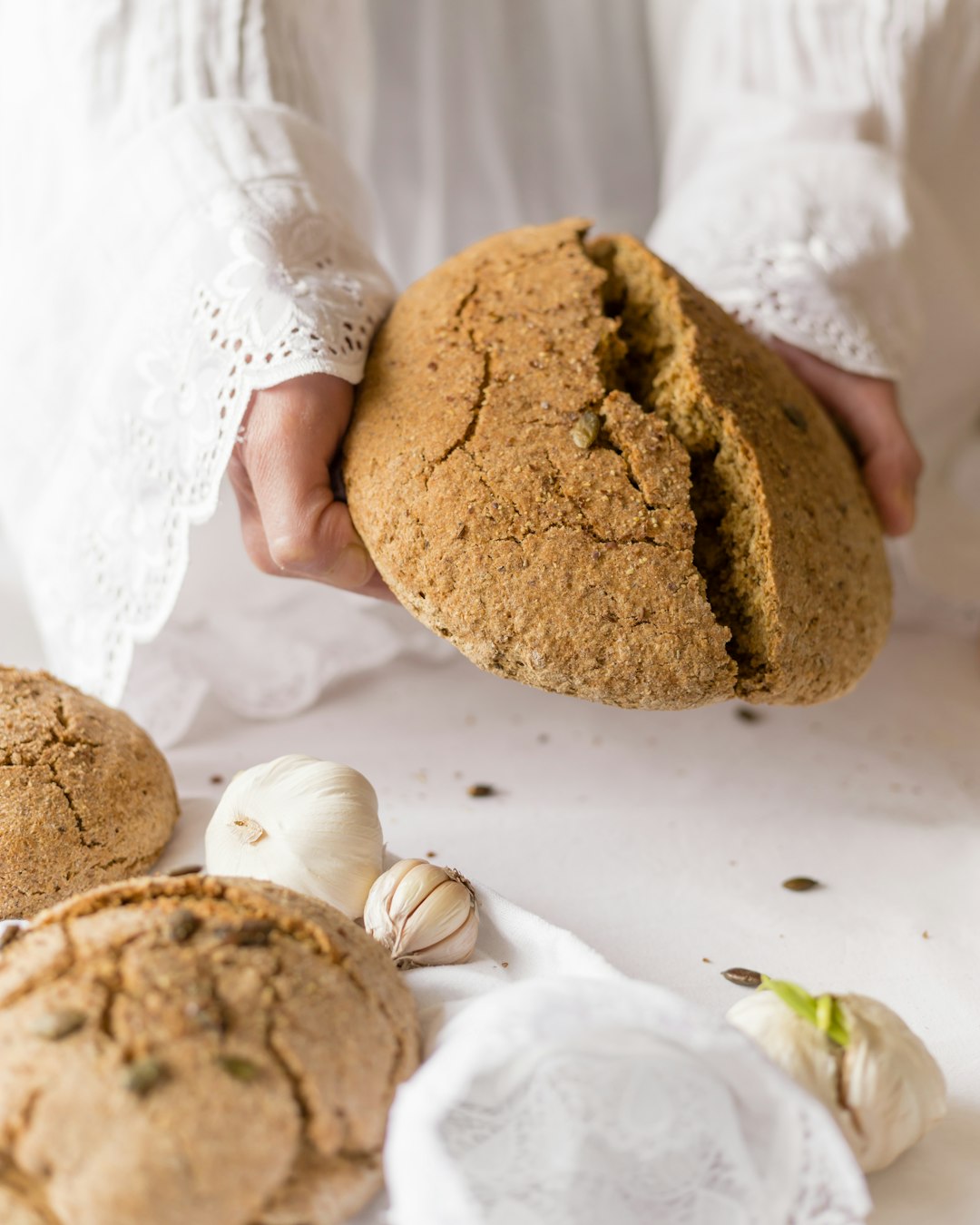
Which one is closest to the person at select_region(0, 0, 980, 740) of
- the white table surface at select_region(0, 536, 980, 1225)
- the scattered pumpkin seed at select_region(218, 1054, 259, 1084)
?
the white table surface at select_region(0, 536, 980, 1225)

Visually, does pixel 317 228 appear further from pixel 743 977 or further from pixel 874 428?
pixel 743 977

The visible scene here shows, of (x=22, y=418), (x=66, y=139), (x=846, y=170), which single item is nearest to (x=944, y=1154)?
(x=846, y=170)

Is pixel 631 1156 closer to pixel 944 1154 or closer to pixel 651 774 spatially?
pixel 944 1154

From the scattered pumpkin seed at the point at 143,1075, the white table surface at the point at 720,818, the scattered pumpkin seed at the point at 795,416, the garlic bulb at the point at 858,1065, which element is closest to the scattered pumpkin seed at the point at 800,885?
the white table surface at the point at 720,818

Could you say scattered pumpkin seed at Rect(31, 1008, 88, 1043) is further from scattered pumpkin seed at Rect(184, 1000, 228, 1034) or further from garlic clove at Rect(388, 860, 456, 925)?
garlic clove at Rect(388, 860, 456, 925)

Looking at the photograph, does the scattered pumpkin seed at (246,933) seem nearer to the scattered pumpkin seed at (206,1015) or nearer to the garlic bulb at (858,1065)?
the scattered pumpkin seed at (206,1015)

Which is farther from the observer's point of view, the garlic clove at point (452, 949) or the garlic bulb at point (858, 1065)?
the garlic clove at point (452, 949)
